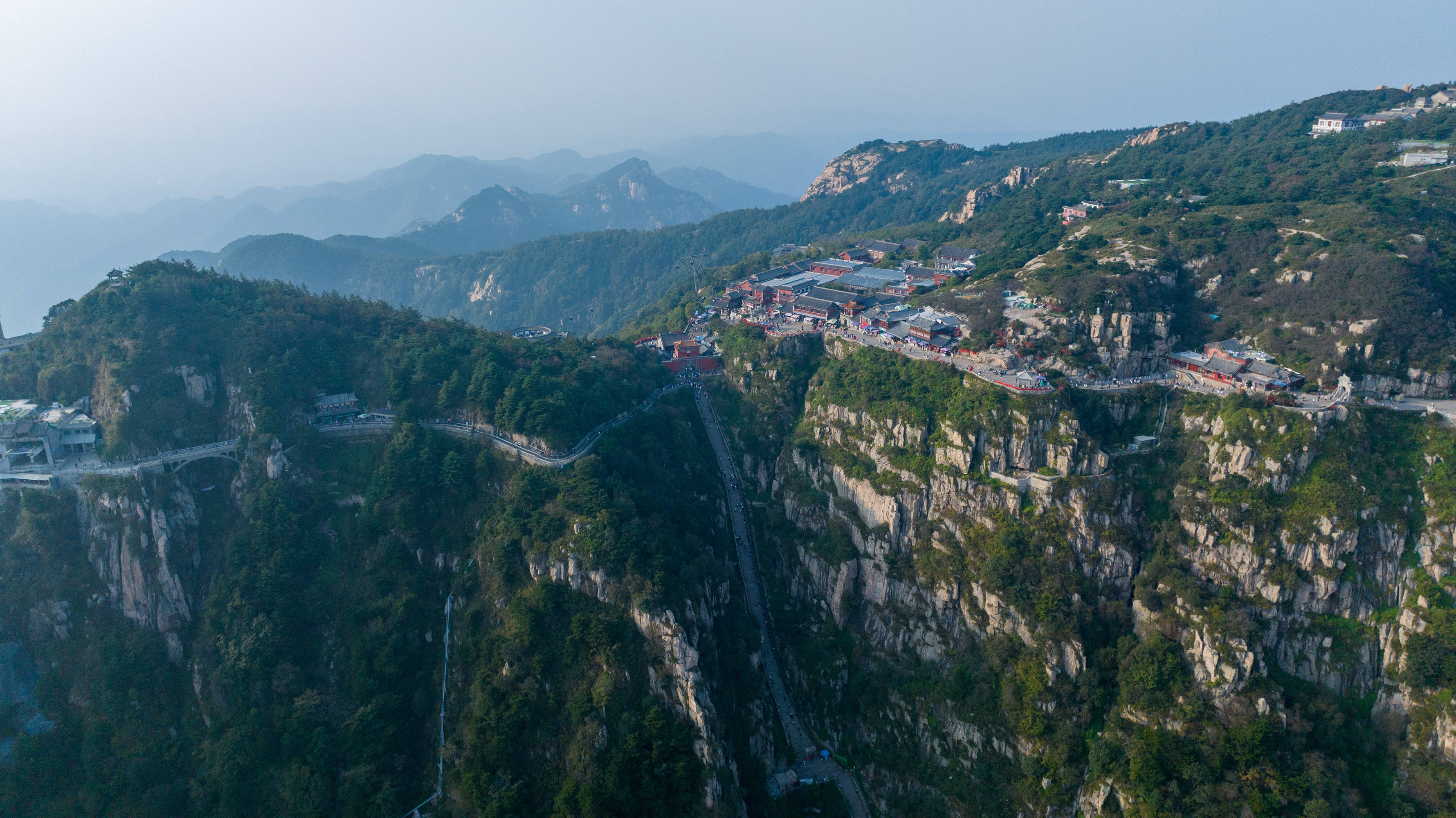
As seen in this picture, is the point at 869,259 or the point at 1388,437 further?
the point at 869,259

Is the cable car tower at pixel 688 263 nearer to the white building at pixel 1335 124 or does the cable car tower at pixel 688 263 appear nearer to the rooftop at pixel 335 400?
the rooftop at pixel 335 400

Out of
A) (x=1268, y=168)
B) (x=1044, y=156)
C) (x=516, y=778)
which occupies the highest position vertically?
(x=1044, y=156)

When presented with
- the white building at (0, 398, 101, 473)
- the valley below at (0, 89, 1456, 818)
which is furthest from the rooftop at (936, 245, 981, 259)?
the white building at (0, 398, 101, 473)

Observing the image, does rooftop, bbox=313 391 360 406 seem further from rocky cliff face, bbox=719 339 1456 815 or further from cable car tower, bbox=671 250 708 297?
cable car tower, bbox=671 250 708 297

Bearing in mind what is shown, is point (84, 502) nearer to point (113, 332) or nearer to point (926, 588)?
point (113, 332)

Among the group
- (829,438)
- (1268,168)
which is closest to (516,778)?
(829,438)

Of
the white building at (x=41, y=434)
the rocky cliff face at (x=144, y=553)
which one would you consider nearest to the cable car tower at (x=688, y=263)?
the white building at (x=41, y=434)

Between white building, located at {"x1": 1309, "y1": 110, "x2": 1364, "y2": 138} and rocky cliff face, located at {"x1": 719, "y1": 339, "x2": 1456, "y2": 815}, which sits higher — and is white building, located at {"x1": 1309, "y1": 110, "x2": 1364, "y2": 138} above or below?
above
